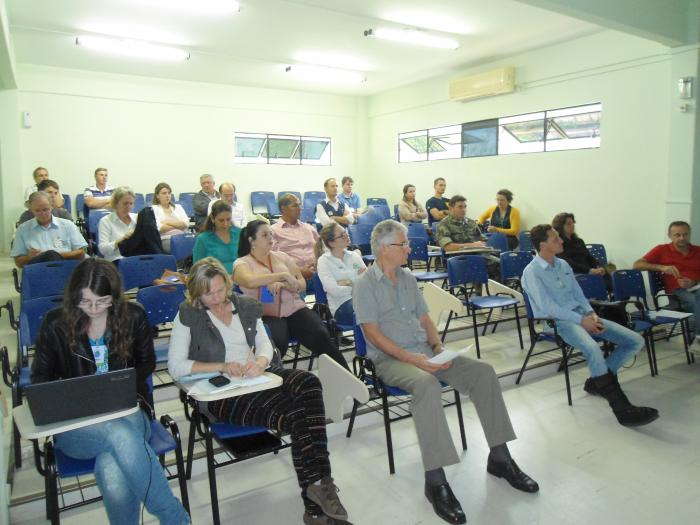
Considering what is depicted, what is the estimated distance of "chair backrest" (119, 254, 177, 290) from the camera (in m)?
4.08

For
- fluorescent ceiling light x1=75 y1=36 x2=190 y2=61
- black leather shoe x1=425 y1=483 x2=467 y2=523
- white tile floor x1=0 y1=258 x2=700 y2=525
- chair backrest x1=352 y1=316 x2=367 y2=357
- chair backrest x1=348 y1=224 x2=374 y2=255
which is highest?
fluorescent ceiling light x1=75 y1=36 x2=190 y2=61

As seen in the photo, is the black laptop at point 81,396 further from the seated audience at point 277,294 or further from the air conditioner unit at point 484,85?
the air conditioner unit at point 484,85

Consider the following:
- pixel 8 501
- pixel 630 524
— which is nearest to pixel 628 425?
pixel 630 524

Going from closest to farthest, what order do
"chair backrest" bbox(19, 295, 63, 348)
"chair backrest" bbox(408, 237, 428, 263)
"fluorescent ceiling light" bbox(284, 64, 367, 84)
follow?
"chair backrest" bbox(19, 295, 63, 348), "chair backrest" bbox(408, 237, 428, 263), "fluorescent ceiling light" bbox(284, 64, 367, 84)

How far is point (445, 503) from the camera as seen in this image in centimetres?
243

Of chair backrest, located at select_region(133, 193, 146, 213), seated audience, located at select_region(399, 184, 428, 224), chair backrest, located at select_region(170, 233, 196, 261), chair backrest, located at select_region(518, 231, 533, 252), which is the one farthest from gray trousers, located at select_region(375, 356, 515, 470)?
chair backrest, located at select_region(133, 193, 146, 213)

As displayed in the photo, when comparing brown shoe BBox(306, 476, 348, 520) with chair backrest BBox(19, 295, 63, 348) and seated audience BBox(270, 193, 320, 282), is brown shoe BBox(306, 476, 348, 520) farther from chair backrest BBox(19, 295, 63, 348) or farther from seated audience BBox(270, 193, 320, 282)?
seated audience BBox(270, 193, 320, 282)

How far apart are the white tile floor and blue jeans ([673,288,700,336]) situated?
110 centimetres

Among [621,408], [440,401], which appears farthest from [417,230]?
[440,401]

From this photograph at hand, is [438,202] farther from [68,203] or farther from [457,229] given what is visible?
[68,203]

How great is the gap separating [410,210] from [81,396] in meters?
6.99

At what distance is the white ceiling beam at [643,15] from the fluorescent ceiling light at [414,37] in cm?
240

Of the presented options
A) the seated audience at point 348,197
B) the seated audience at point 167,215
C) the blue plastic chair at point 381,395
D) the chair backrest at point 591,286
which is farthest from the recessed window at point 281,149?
→ the blue plastic chair at point 381,395

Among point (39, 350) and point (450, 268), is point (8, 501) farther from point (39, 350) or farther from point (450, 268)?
point (450, 268)
